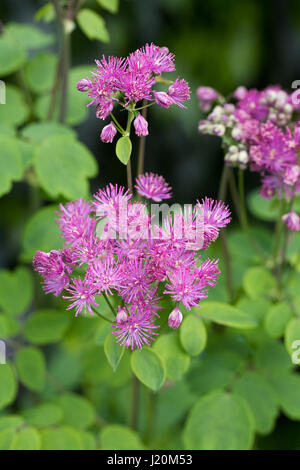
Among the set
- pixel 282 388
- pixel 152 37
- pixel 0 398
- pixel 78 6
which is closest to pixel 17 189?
pixel 152 37

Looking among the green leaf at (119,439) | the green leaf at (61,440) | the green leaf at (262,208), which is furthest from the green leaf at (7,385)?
the green leaf at (262,208)

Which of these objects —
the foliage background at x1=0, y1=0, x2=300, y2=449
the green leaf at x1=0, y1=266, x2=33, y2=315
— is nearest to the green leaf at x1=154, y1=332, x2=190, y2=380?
the foliage background at x1=0, y1=0, x2=300, y2=449

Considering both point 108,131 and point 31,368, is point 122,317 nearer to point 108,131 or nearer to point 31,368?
point 108,131

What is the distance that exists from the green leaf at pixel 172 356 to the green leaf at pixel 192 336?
23 mm

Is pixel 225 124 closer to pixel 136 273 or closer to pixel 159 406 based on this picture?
pixel 136 273

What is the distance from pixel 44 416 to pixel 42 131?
0.76m

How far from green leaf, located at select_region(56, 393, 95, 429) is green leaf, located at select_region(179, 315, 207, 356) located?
526mm

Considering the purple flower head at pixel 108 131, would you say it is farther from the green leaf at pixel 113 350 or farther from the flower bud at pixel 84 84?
the green leaf at pixel 113 350

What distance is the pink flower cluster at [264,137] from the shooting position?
1233mm

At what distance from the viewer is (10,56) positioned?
1617mm

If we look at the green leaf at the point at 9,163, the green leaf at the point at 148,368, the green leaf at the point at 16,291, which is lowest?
the green leaf at the point at 148,368

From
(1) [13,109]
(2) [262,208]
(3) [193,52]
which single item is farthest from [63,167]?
(3) [193,52]

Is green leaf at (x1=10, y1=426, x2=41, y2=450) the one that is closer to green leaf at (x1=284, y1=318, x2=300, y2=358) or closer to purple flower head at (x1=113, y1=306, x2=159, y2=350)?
purple flower head at (x1=113, y1=306, x2=159, y2=350)

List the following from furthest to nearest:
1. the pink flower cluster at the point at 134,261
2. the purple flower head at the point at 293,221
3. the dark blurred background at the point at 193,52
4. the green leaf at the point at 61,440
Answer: the dark blurred background at the point at 193,52 → the green leaf at the point at 61,440 → the purple flower head at the point at 293,221 → the pink flower cluster at the point at 134,261
